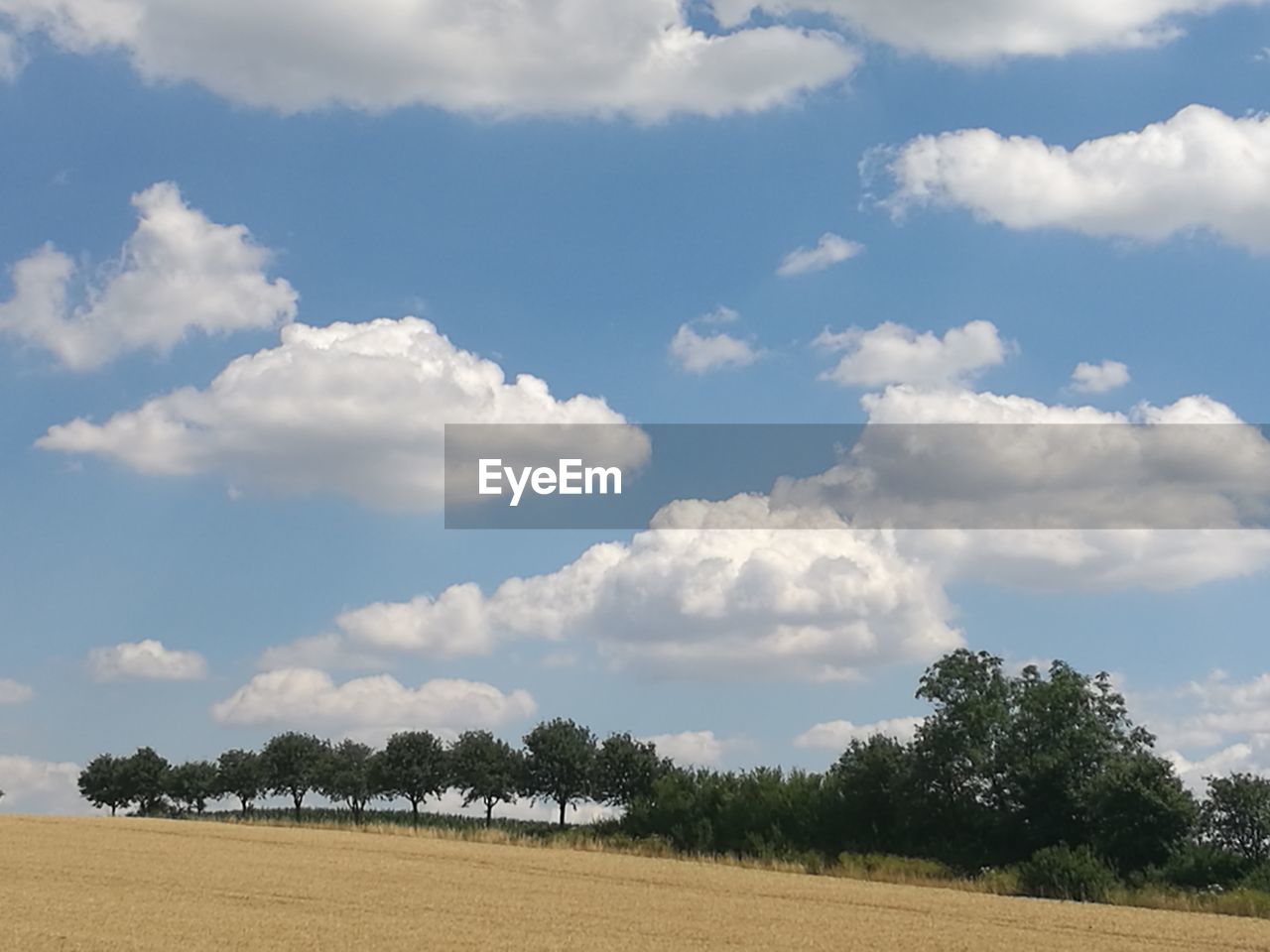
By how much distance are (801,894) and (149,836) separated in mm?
28973

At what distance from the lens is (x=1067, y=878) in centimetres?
4397

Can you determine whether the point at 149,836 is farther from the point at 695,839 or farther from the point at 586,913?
the point at 586,913

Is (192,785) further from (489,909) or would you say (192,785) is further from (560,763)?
(489,909)

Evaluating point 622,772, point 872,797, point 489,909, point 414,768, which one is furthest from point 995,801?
point 414,768

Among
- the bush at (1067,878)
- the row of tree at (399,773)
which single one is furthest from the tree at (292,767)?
the bush at (1067,878)

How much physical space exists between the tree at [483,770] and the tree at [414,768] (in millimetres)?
1355

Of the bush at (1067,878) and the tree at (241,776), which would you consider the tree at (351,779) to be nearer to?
the tree at (241,776)

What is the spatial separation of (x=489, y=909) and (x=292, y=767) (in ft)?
273

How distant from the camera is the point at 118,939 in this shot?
24797mm

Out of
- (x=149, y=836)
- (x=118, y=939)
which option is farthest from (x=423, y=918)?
(x=149, y=836)

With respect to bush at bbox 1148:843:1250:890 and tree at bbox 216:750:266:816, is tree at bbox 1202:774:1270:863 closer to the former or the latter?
bush at bbox 1148:843:1250:890

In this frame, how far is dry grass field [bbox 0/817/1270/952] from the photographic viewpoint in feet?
87.5

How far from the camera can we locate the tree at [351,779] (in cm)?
10631

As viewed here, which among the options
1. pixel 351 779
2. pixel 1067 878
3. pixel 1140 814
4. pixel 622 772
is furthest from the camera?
pixel 351 779
